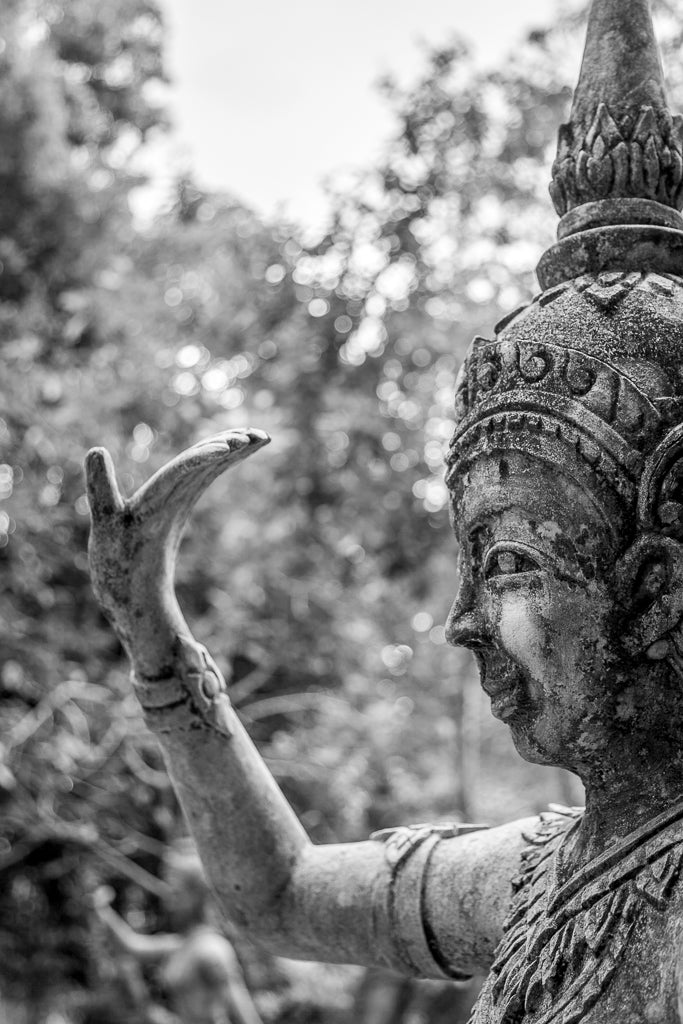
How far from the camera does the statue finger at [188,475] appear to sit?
2629mm

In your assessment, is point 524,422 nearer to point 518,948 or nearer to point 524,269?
point 518,948

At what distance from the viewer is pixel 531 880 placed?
2.45 metres

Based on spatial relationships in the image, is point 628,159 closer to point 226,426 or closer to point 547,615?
point 547,615

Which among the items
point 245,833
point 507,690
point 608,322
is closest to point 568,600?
point 507,690

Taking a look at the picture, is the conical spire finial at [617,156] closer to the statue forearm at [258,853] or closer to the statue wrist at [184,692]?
the statue wrist at [184,692]

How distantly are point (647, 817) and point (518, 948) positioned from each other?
33 cm

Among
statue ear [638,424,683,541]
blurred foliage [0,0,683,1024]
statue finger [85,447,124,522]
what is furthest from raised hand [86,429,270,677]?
blurred foliage [0,0,683,1024]

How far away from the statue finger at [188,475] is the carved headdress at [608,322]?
1.53 feet

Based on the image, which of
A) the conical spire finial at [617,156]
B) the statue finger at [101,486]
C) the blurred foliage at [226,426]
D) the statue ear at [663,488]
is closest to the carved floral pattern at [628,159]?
the conical spire finial at [617,156]

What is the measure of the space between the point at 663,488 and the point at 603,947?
2.51 feet

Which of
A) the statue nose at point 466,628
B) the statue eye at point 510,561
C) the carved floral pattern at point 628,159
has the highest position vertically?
the carved floral pattern at point 628,159

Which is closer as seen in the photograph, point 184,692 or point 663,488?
point 663,488

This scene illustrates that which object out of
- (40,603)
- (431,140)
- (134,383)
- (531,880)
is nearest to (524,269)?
(431,140)

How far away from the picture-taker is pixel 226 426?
1066 centimetres
